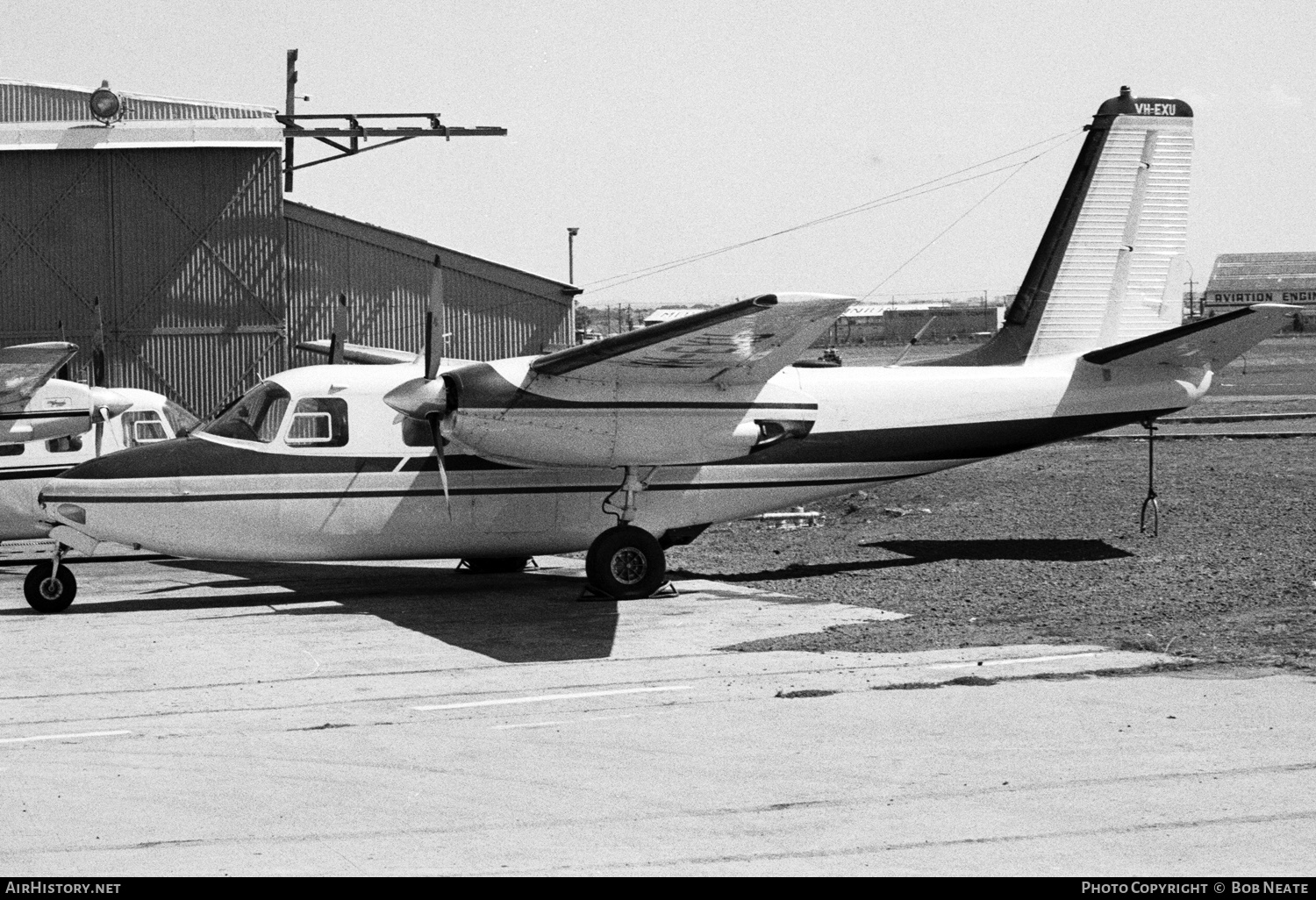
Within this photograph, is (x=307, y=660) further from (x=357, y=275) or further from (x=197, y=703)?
(x=357, y=275)

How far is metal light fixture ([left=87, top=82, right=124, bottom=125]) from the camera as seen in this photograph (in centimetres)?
2955

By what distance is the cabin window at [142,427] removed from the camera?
20828 mm

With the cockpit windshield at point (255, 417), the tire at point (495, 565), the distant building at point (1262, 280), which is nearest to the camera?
the cockpit windshield at point (255, 417)

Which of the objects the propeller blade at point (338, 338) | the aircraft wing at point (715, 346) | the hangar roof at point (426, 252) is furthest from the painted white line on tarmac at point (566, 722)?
the hangar roof at point (426, 252)

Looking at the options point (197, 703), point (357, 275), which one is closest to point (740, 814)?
point (197, 703)

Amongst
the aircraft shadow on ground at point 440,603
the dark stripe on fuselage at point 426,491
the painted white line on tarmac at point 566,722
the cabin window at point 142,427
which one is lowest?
the painted white line on tarmac at point 566,722

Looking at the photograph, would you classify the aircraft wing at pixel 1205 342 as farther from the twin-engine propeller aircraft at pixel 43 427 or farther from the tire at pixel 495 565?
the twin-engine propeller aircraft at pixel 43 427

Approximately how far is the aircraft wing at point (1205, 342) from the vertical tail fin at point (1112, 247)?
2.06 ft

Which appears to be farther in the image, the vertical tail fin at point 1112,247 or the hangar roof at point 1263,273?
the hangar roof at point 1263,273

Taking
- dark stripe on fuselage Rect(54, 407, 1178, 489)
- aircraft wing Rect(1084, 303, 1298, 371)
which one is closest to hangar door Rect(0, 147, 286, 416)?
dark stripe on fuselage Rect(54, 407, 1178, 489)

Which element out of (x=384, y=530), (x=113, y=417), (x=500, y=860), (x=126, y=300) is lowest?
(x=500, y=860)

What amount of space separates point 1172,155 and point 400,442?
10.6m

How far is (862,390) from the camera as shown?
59.6ft

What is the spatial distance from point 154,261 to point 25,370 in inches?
410
